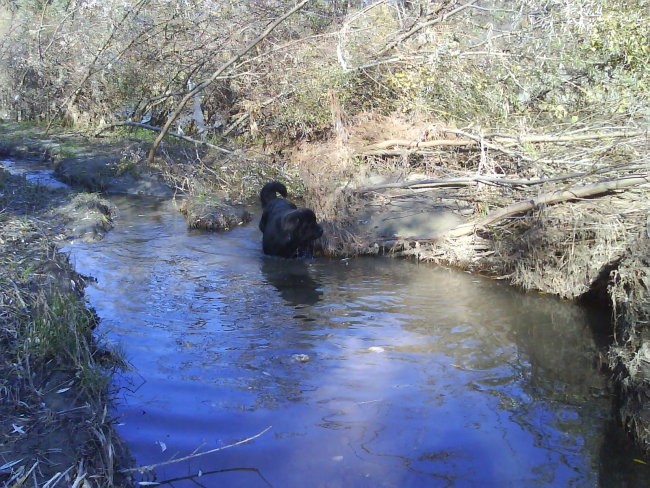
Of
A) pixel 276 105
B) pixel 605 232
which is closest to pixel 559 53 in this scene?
pixel 605 232

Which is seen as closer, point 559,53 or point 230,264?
point 230,264

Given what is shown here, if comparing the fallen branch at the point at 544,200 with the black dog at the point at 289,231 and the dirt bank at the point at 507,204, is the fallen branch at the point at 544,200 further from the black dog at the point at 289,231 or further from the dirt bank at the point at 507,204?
the black dog at the point at 289,231

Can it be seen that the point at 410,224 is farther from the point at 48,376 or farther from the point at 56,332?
the point at 48,376

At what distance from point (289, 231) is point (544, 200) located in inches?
160

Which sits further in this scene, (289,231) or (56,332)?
(289,231)

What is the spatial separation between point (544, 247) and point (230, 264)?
4981 millimetres

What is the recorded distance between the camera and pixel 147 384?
6.07 m

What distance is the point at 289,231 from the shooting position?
34.5ft

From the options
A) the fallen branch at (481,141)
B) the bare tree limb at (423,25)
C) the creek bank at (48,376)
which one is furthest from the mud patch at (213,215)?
the bare tree limb at (423,25)

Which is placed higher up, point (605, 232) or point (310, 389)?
point (605, 232)

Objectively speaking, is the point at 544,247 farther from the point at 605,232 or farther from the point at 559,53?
the point at 559,53

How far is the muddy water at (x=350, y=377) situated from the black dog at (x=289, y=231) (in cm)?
32

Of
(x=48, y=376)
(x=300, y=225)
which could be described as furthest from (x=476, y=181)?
(x=48, y=376)

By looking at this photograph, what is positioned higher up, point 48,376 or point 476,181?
point 476,181
